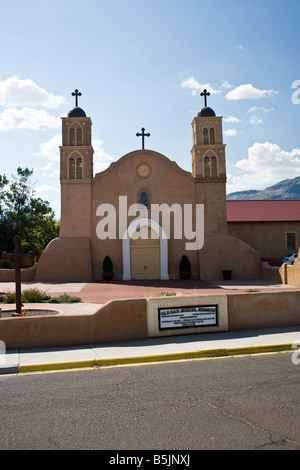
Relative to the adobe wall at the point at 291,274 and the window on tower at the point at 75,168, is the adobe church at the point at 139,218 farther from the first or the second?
the adobe wall at the point at 291,274

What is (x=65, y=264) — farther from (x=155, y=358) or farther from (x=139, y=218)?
(x=155, y=358)

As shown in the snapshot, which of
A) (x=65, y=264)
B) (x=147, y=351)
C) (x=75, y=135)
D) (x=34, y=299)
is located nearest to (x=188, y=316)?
(x=147, y=351)

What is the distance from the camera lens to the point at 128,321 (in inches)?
416

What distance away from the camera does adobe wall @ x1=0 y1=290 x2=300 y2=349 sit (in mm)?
9859

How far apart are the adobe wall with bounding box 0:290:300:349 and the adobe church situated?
1390cm

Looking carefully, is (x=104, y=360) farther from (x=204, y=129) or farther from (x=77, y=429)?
(x=204, y=129)

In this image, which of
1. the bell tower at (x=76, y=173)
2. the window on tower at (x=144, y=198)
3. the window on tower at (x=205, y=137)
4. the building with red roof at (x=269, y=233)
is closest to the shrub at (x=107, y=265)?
the bell tower at (x=76, y=173)

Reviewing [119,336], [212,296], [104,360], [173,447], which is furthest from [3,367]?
[212,296]

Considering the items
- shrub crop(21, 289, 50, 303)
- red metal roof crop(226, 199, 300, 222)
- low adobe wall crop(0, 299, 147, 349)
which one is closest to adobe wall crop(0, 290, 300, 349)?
low adobe wall crop(0, 299, 147, 349)

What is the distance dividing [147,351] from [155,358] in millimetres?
460

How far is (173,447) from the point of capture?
480 cm

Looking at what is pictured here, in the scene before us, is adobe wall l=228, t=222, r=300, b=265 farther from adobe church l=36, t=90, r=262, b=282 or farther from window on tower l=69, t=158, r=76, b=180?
window on tower l=69, t=158, r=76, b=180

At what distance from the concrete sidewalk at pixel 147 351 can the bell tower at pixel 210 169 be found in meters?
15.9
